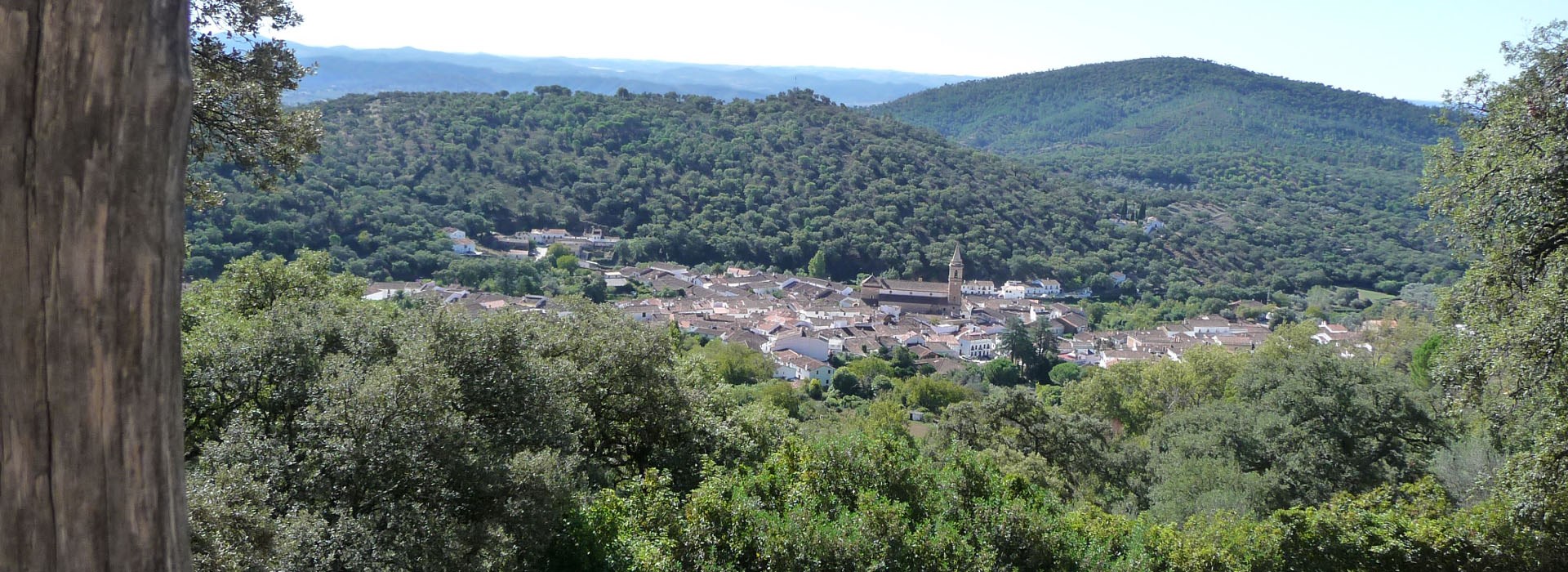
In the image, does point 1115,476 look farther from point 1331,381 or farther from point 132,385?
point 132,385

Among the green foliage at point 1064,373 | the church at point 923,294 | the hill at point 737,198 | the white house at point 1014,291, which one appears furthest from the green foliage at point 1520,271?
the white house at point 1014,291

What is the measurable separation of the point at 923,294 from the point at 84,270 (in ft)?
195

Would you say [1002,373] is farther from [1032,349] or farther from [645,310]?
[645,310]

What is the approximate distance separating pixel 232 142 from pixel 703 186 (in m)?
66.6

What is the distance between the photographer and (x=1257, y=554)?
286 inches

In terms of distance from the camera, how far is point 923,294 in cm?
5997

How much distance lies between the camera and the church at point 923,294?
58.6 metres

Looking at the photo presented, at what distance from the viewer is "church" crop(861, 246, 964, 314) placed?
192 ft

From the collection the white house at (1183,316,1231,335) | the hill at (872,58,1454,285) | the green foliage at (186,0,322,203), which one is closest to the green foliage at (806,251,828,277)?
the white house at (1183,316,1231,335)

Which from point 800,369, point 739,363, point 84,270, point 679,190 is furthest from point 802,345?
point 84,270

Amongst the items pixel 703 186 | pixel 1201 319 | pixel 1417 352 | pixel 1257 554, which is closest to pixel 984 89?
pixel 703 186

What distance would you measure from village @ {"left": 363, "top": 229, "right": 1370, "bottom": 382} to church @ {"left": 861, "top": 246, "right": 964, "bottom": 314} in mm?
75

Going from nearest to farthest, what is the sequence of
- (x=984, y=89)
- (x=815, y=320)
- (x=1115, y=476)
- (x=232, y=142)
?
1. (x=232, y=142)
2. (x=1115, y=476)
3. (x=815, y=320)
4. (x=984, y=89)

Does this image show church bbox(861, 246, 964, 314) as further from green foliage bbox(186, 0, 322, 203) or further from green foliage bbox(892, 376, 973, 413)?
green foliage bbox(186, 0, 322, 203)
